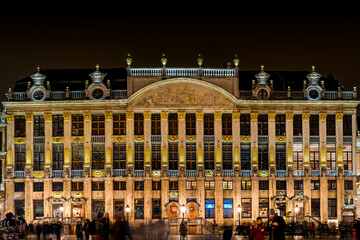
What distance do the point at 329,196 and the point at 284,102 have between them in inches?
359

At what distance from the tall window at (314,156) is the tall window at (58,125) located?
21987 mm

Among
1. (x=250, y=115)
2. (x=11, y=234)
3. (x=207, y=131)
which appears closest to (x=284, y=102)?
(x=250, y=115)

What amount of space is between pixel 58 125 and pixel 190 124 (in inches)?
455

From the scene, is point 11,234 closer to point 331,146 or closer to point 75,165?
point 75,165

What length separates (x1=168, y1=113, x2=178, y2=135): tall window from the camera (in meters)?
63.1

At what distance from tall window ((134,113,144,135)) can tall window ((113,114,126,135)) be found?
0.97 metres

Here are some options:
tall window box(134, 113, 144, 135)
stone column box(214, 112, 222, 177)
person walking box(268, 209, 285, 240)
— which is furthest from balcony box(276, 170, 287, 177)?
person walking box(268, 209, 285, 240)

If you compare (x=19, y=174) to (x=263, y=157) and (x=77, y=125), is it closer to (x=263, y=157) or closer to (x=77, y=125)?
(x=77, y=125)

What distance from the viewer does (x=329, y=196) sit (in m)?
63.3

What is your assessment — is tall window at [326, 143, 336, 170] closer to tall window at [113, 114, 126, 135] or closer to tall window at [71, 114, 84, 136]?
tall window at [113, 114, 126, 135]

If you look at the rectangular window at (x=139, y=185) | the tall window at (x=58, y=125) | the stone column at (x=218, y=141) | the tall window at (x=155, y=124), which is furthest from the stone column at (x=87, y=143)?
the stone column at (x=218, y=141)

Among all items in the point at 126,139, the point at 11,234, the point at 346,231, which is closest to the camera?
the point at 11,234

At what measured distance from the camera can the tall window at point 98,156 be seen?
206ft

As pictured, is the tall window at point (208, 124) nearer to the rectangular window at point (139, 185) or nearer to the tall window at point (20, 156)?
the rectangular window at point (139, 185)
